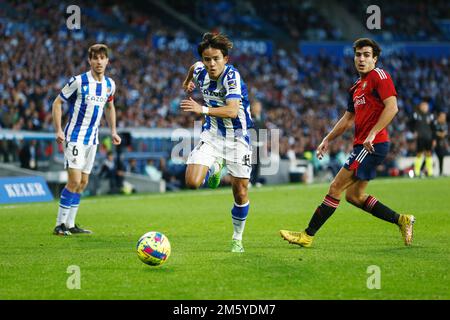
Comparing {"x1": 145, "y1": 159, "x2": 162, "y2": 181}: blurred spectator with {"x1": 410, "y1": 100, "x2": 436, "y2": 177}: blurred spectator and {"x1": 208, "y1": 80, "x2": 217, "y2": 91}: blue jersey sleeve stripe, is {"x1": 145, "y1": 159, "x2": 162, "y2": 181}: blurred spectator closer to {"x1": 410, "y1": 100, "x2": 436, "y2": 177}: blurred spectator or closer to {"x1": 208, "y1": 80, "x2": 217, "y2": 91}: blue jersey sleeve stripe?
{"x1": 410, "y1": 100, "x2": 436, "y2": 177}: blurred spectator

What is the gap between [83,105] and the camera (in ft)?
42.7

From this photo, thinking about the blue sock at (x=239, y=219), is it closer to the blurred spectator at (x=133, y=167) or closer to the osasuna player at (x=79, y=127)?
the osasuna player at (x=79, y=127)

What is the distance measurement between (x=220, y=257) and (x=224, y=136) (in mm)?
1516

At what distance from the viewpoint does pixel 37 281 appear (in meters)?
8.33

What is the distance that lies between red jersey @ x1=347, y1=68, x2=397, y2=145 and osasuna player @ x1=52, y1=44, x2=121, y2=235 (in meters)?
3.97

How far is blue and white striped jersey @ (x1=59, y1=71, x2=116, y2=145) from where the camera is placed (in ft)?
42.3

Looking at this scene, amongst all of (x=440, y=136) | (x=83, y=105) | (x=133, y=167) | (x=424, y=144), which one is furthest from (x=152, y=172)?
(x=83, y=105)

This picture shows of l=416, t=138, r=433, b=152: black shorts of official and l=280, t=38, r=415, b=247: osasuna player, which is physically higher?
l=280, t=38, r=415, b=247: osasuna player

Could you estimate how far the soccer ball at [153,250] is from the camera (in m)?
9.05

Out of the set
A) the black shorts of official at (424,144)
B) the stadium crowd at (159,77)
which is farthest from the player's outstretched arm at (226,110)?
the black shorts of official at (424,144)

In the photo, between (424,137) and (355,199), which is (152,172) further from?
(355,199)

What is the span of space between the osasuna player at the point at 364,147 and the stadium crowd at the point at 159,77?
15.5 meters

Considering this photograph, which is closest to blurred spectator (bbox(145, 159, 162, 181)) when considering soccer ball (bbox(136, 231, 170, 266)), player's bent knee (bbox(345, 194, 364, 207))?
player's bent knee (bbox(345, 194, 364, 207))
